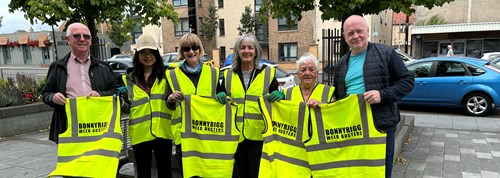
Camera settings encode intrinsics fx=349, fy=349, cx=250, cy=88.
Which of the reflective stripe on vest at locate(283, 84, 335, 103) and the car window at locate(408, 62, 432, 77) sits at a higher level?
the reflective stripe on vest at locate(283, 84, 335, 103)

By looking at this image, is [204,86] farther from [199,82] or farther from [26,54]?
[26,54]

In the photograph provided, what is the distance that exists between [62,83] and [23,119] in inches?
231

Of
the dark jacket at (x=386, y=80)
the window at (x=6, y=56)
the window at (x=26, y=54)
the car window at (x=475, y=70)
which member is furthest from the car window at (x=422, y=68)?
the window at (x=6, y=56)

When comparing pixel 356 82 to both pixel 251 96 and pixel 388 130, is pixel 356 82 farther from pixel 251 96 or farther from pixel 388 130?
pixel 251 96

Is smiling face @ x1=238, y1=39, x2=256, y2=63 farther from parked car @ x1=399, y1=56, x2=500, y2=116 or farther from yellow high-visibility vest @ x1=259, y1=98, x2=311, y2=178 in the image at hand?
parked car @ x1=399, y1=56, x2=500, y2=116

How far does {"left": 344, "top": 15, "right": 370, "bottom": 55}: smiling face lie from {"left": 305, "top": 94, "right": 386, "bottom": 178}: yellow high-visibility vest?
43cm

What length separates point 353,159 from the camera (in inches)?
119

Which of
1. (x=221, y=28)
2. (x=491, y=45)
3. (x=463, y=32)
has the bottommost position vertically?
(x=491, y=45)

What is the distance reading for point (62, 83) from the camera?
3236 mm

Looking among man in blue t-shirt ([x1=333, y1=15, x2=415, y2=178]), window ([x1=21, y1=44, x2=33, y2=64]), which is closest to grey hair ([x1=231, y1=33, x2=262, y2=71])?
man in blue t-shirt ([x1=333, y1=15, x2=415, y2=178])

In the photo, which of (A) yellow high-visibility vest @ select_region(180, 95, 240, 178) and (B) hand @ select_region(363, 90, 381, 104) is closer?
(B) hand @ select_region(363, 90, 381, 104)

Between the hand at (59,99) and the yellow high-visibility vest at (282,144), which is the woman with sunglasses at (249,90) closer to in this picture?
the yellow high-visibility vest at (282,144)

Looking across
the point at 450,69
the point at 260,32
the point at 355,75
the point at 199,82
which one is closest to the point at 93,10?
the point at 199,82

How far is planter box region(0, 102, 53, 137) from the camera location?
24.9ft
